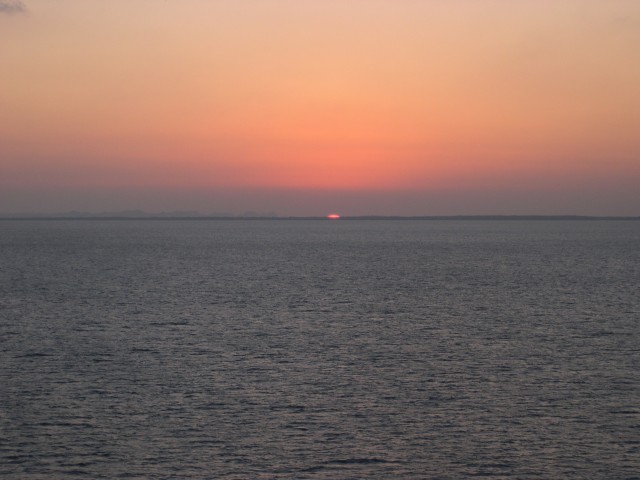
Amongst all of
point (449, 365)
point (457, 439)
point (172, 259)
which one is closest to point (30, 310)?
point (449, 365)

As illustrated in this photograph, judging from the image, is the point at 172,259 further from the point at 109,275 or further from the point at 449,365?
the point at 449,365

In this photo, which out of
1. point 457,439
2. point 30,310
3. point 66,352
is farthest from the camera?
point 30,310

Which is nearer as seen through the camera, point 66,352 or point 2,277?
point 66,352

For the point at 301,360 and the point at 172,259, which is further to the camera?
the point at 172,259

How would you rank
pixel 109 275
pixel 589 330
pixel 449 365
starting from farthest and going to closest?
1. pixel 109 275
2. pixel 589 330
3. pixel 449 365

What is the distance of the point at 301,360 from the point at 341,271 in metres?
77.4

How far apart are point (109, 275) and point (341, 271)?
3338 centimetres

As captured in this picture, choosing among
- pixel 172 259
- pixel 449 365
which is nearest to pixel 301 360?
pixel 449 365

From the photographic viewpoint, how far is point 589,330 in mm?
54719

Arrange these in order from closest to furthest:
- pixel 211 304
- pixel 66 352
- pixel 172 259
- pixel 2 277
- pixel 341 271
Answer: pixel 66 352 < pixel 211 304 < pixel 2 277 < pixel 341 271 < pixel 172 259

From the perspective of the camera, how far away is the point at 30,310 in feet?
219

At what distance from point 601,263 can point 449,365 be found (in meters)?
102

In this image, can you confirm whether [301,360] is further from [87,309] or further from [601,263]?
[601,263]

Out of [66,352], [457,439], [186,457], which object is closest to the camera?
[186,457]
